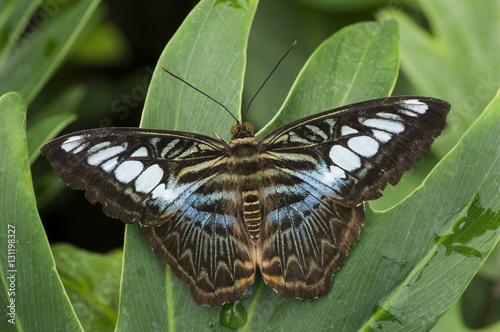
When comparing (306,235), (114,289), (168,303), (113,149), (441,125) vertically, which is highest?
(441,125)

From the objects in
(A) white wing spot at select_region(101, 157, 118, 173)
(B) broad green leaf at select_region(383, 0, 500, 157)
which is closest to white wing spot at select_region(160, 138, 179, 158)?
(A) white wing spot at select_region(101, 157, 118, 173)

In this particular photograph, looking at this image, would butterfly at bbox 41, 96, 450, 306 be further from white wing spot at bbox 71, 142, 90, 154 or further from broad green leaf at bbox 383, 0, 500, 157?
broad green leaf at bbox 383, 0, 500, 157

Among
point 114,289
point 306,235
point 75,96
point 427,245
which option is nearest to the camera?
point 427,245

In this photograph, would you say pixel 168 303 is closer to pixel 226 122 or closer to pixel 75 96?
pixel 226 122

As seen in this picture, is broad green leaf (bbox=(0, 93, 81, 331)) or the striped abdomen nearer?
broad green leaf (bbox=(0, 93, 81, 331))

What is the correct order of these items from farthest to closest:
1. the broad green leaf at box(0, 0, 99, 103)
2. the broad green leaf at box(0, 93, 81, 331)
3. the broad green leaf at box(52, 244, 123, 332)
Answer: the broad green leaf at box(52, 244, 123, 332), the broad green leaf at box(0, 0, 99, 103), the broad green leaf at box(0, 93, 81, 331)

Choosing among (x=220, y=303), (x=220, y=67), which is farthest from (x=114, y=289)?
(x=220, y=67)

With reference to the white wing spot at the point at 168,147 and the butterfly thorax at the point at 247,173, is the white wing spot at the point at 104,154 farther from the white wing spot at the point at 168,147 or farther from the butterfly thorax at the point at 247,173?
the butterfly thorax at the point at 247,173
